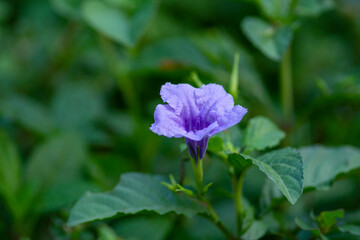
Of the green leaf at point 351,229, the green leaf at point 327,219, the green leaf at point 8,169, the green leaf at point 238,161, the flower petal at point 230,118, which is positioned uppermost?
the green leaf at point 8,169

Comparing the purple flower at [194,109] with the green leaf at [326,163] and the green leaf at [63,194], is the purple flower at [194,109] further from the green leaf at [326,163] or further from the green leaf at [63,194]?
the green leaf at [63,194]

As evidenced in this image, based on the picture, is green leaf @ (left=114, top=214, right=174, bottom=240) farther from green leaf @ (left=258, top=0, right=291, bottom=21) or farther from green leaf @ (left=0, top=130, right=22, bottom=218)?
green leaf @ (left=258, top=0, right=291, bottom=21)

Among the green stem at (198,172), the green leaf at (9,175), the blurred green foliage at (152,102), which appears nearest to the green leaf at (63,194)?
the blurred green foliage at (152,102)

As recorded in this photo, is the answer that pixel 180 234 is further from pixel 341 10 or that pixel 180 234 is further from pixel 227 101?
pixel 341 10

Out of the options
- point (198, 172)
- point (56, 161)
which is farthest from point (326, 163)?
point (56, 161)

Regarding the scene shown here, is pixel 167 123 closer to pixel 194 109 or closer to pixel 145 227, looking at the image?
pixel 194 109

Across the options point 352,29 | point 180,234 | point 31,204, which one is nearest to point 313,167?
point 180,234
